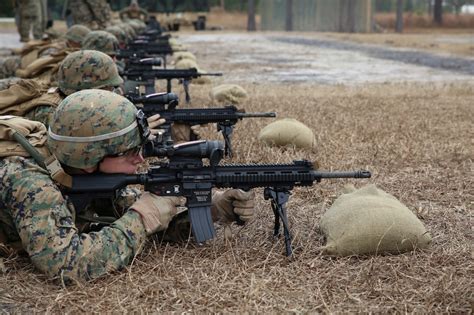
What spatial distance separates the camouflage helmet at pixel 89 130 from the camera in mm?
3334

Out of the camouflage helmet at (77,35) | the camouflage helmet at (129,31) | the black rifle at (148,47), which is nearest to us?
the camouflage helmet at (77,35)

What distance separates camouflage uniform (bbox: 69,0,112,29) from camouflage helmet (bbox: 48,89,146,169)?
1859 centimetres

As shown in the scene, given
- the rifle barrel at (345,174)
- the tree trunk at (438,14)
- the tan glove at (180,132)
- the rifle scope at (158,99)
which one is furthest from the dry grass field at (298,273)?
the tree trunk at (438,14)

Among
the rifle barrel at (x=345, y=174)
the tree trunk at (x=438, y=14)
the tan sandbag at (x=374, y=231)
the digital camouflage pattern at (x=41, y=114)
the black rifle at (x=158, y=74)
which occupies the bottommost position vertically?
the tree trunk at (x=438, y=14)

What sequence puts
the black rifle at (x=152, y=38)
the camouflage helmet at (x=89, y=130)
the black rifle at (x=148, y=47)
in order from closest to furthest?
the camouflage helmet at (x=89, y=130) → the black rifle at (x=148, y=47) → the black rifle at (x=152, y=38)

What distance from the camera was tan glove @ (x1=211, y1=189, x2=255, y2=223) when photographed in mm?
3771

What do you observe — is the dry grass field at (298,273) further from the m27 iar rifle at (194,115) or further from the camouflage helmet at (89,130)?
the m27 iar rifle at (194,115)

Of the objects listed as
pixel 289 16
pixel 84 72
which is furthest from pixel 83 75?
pixel 289 16

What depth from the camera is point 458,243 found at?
13.7 ft

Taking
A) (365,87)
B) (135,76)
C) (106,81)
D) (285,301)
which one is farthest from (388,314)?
(365,87)

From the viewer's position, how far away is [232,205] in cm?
381

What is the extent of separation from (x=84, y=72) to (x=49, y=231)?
2651 millimetres

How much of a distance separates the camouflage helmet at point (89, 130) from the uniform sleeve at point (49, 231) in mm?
174

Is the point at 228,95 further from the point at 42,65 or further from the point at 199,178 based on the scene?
the point at 199,178
